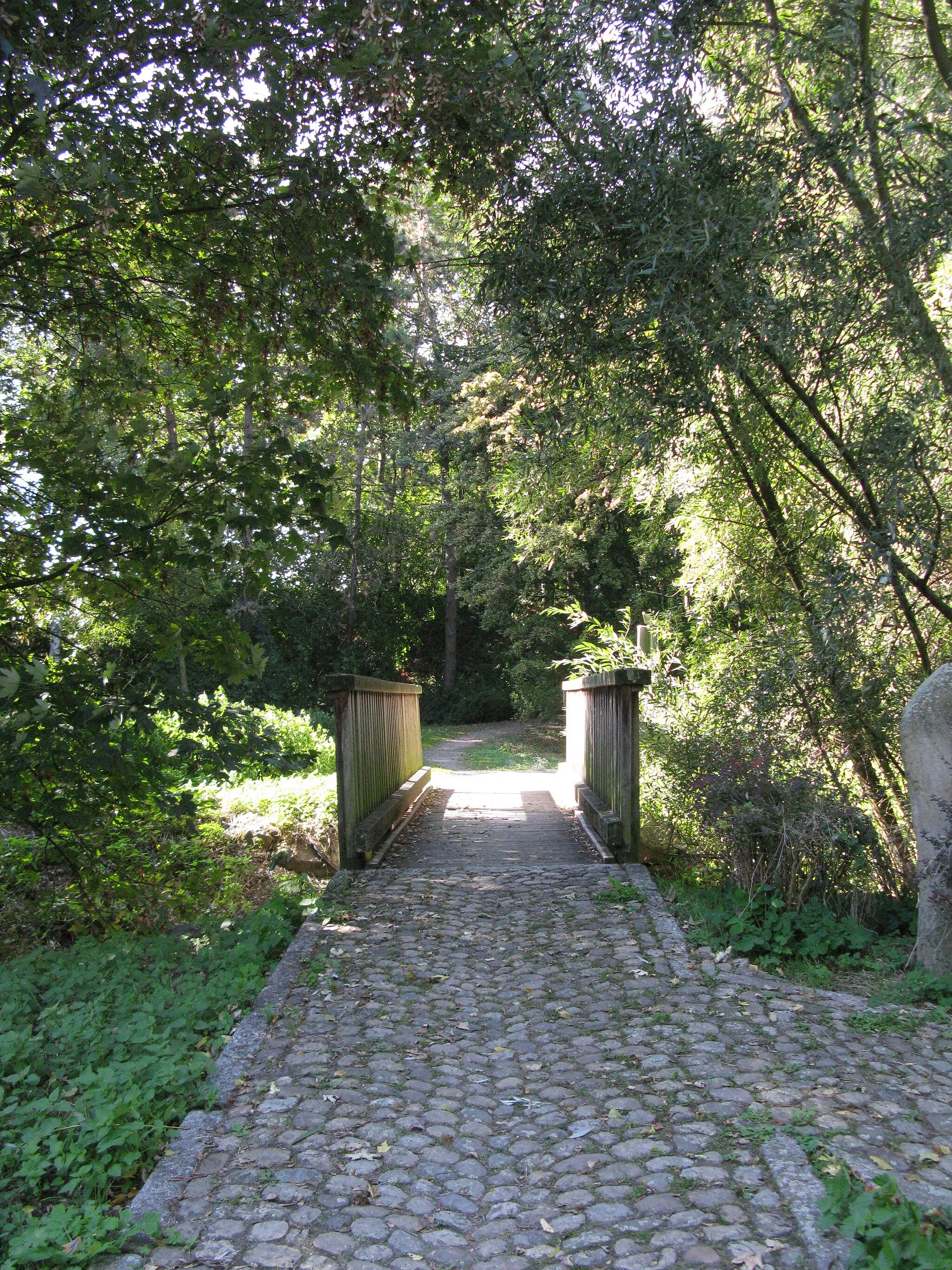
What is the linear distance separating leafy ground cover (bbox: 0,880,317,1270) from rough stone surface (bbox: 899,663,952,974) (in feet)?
10.4

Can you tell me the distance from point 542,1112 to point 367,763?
14.4ft

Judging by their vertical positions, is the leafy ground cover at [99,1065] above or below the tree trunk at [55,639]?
below

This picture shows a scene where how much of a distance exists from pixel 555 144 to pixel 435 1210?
17.3 feet

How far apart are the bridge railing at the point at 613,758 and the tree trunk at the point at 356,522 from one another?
46.0ft

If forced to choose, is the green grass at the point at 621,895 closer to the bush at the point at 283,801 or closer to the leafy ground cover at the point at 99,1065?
the leafy ground cover at the point at 99,1065

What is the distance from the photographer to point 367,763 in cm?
741

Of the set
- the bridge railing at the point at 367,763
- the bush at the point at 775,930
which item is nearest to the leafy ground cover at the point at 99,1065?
the bridge railing at the point at 367,763

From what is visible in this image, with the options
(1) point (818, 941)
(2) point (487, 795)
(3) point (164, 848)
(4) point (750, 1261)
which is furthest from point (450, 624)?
(4) point (750, 1261)

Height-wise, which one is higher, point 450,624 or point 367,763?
point 450,624

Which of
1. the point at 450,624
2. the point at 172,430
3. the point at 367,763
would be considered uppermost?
the point at 172,430

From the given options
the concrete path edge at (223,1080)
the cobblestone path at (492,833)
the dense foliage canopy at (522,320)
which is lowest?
the cobblestone path at (492,833)

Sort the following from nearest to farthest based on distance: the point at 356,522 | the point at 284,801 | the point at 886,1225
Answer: the point at 886,1225, the point at 284,801, the point at 356,522

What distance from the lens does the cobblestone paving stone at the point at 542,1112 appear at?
2.47m

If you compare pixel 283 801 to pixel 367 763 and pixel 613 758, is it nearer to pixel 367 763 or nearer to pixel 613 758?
pixel 367 763
